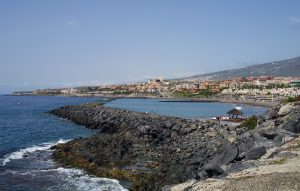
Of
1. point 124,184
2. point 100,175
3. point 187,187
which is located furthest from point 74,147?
point 187,187

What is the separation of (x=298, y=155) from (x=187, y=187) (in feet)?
19.5

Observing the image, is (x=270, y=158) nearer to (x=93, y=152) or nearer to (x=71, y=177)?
(x=71, y=177)

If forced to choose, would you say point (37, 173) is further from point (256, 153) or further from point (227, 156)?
point (256, 153)

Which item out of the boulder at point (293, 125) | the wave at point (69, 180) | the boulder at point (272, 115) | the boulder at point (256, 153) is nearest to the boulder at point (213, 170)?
the boulder at point (256, 153)

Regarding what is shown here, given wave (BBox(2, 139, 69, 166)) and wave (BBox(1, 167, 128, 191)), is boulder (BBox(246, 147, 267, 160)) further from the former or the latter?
wave (BBox(2, 139, 69, 166))

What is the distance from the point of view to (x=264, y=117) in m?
39.2

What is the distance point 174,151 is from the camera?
34.3m

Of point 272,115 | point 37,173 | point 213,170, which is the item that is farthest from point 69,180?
point 272,115

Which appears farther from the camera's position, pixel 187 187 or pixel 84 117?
pixel 84 117

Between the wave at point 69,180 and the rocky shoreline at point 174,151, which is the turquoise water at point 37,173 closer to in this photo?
the wave at point 69,180

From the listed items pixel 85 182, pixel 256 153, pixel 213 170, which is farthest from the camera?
pixel 85 182

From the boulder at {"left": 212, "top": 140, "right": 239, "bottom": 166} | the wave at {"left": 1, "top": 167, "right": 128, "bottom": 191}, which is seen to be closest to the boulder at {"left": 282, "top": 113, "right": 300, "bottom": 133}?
the boulder at {"left": 212, "top": 140, "right": 239, "bottom": 166}

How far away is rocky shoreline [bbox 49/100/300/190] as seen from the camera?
76.7 feet

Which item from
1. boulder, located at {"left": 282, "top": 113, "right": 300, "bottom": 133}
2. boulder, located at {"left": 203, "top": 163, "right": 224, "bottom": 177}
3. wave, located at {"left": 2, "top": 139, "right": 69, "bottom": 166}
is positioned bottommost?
wave, located at {"left": 2, "top": 139, "right": 69, "bottom": 166}
